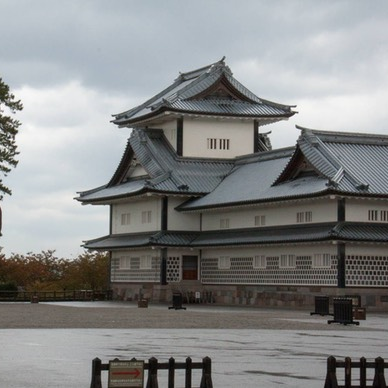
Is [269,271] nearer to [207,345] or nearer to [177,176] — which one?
[177,176]

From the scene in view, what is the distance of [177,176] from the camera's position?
7731cm

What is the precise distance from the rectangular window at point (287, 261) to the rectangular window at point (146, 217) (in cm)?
1487

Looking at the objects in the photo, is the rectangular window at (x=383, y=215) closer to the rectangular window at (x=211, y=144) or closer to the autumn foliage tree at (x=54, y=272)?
the rectangular window at (x=211, y=144)

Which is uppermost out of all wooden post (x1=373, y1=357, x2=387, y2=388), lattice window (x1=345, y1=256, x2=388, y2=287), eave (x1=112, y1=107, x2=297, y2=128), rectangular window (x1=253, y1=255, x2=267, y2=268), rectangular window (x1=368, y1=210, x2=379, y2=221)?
eave (x1=112, y1=107, x2=297, y2=128)

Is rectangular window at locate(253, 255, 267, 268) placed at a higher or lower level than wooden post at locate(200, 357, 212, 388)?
higher

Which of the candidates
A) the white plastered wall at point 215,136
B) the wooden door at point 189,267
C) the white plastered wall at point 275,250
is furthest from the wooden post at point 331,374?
the white plastered wall at point 215,136

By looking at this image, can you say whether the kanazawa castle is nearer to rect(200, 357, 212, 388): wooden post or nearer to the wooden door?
the wooden door

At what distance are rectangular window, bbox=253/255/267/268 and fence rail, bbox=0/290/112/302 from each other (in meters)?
16.1

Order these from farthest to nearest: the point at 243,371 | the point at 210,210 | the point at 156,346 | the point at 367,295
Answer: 1. the point at 210,210
2. the point at 367,295
3. the point at 156,346
4. the point at 243,371

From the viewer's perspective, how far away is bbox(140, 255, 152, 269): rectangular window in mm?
78581

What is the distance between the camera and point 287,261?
6631 centimetres

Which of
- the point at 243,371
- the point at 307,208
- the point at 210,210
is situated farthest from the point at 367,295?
the point at 243,371

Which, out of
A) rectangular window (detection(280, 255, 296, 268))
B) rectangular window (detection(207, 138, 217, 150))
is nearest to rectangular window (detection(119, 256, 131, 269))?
rectangular window (detection(207, 138, 217, 150))

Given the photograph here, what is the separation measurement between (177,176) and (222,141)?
19.6 ft
